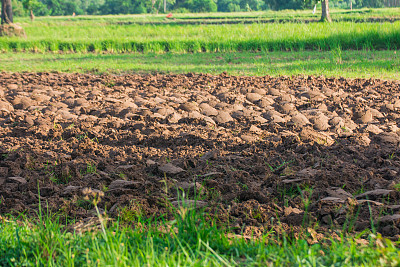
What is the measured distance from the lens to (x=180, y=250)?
7.37ft

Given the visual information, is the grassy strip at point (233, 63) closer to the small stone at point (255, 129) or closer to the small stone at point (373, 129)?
the small stone at point (373, 129)

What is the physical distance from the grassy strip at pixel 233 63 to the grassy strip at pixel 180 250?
6203 mm

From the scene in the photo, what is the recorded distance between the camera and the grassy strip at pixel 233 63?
852 centimetres

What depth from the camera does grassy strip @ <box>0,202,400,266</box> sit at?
2.04 meters

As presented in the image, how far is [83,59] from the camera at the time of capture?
11.9 metres

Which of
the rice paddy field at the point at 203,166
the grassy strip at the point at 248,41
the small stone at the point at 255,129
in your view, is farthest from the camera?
the grassy strip at the point at 248,41

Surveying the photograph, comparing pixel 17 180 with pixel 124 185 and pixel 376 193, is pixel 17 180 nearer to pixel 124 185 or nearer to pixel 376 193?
pixel 124 185

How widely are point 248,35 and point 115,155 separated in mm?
10036

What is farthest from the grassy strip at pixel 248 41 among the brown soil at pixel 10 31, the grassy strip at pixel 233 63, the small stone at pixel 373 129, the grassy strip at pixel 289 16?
the small stone at pixel 373 129

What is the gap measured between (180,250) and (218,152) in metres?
1.97

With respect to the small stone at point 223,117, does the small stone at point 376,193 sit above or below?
below

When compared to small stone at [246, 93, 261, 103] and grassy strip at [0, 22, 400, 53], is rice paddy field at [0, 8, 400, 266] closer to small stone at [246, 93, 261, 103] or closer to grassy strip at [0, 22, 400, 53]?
small stone at [246, 93, 261, 103]

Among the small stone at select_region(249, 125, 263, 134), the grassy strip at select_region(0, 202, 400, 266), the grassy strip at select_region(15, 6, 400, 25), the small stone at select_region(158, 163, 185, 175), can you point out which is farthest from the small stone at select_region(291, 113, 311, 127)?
the grassy strip at select_region(15, 6, 400, 25)

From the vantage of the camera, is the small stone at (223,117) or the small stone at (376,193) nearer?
the small stone at (376,193)
